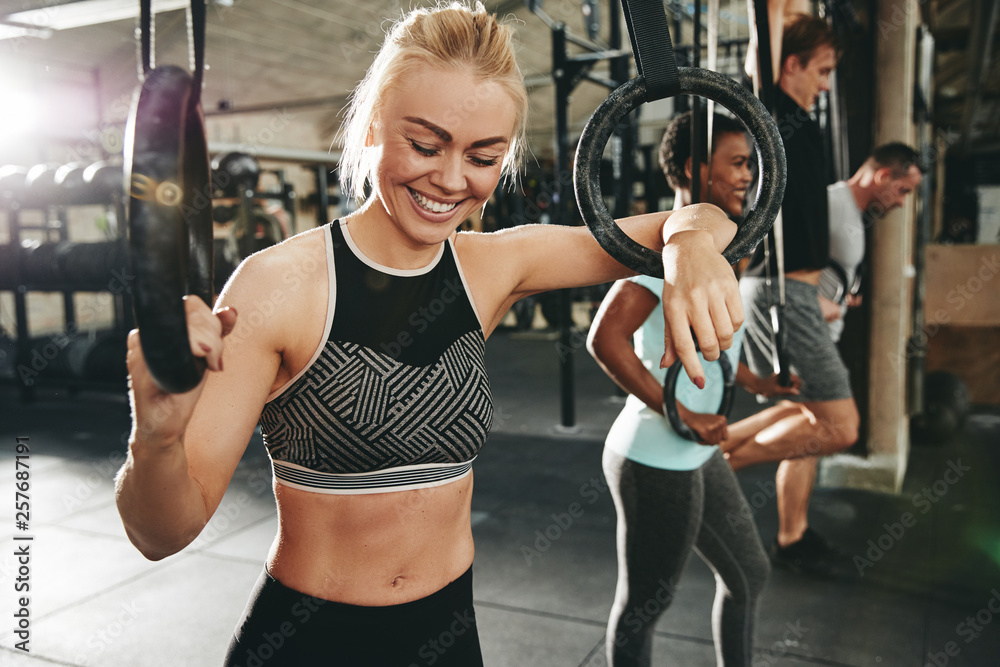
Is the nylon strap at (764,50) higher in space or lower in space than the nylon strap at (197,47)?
higher

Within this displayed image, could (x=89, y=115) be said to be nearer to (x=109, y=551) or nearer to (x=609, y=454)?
(x=109, y=551)

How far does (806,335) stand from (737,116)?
1702 millimetres

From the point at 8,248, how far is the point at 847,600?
655cm

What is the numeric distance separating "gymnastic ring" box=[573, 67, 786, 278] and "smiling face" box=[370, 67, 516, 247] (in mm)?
140

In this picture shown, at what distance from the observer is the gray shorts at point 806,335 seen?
86.1 inches

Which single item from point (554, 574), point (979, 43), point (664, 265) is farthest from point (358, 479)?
point (979, 43)

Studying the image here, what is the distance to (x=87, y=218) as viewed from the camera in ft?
33.0

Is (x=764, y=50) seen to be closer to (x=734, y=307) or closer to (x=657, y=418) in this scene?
(x=734, y=307)

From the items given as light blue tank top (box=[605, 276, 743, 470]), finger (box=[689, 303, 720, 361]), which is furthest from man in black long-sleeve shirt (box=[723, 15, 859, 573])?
finger (box=[689, 303, 720, 361])

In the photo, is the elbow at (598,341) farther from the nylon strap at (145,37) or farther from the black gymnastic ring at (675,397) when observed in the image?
the nylon strap at (145,37)

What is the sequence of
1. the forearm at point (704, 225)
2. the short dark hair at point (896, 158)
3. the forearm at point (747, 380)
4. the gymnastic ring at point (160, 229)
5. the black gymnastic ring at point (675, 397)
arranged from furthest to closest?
the short dark hair at point (896, 158) < the forearm at point (747, 380) < the black gymnastic ring at point (675, 397) < the forearm at point (704, 225) < the gymnastic ring at point (160, 229)

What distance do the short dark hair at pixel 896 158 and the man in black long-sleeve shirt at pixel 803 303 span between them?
454mm

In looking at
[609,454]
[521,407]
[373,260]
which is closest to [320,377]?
[373,260]

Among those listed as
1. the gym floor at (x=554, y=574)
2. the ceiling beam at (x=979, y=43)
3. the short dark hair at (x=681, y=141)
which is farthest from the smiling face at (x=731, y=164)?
the ceiling beam at (x=979, y=43)
